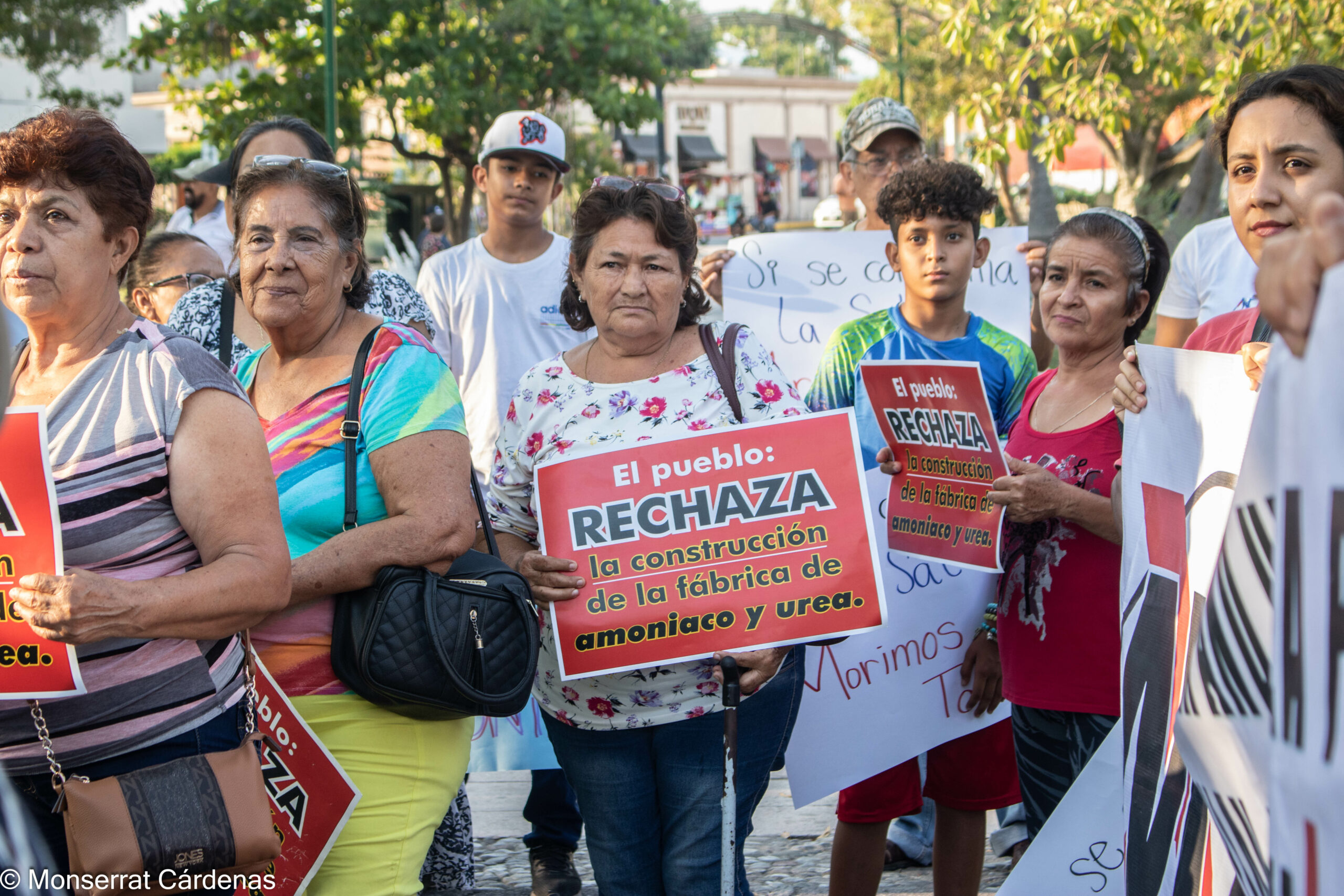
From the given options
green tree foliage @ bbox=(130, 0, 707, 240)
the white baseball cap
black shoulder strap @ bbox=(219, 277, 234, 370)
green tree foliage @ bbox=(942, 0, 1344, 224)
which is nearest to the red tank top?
black shoulder strap @ bbox=(219, 277, 234, 370)

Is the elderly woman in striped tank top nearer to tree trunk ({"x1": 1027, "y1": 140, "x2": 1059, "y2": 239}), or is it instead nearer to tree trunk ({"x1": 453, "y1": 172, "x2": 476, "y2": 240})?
tree trunk ({"x1": 453, "y1": 172, "x2": 476, "y2": 240})

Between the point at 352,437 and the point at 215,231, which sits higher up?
the point at 215,231

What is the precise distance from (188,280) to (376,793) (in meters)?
2.36

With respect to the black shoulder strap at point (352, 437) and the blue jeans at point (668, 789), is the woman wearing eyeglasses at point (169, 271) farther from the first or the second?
the blue jeans at point (668, 789)

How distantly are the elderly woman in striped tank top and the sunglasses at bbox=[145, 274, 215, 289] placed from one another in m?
2.00

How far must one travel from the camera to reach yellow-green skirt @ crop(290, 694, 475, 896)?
2.39m

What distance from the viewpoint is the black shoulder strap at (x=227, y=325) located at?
3.05m

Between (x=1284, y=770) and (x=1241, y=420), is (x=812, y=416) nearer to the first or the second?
(x=1241, y=420)

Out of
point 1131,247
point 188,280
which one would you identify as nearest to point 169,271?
point 188,280

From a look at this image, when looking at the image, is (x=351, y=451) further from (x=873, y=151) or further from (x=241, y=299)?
(x=873, y=151)

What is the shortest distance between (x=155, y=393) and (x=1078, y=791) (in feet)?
6.87

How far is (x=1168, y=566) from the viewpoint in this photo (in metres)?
2.34

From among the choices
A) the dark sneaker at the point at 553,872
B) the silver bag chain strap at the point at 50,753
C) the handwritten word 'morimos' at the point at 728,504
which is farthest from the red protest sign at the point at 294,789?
the dark sneaker at the point at 553,872

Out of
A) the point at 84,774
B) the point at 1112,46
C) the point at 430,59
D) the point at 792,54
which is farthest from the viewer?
the point at 792,54
